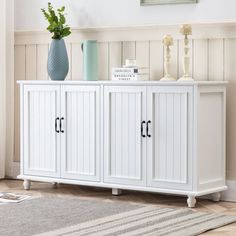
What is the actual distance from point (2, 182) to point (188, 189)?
64.2 inches

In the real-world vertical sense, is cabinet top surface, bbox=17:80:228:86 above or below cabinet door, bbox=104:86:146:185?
above

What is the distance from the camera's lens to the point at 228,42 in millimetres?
4637

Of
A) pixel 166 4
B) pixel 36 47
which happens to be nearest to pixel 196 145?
pixel 166 4

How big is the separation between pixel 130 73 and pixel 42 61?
961mm

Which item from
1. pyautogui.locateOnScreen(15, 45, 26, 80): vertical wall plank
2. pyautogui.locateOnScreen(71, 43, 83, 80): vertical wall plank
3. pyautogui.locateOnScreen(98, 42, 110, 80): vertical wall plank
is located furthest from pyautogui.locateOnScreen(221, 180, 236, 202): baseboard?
pyautogui.locateOnScreen(15, 45, 26, 80): vertical wall plank

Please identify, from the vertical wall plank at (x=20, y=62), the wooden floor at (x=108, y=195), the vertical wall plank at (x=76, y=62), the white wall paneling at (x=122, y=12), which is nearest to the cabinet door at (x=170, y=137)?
the wooden floor at (x=108, y=195)

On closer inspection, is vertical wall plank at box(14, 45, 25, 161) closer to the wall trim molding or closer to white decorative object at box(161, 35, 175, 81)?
the wall trim molding

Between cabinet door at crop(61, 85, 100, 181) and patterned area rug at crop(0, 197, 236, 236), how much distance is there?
349 mm

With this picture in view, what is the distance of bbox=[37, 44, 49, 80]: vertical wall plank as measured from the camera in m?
5.40

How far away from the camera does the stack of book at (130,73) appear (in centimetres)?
470

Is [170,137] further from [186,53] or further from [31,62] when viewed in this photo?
[31,62]

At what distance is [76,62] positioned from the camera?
17.2 ft

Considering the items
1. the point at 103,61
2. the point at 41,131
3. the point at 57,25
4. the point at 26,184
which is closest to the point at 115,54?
the point at 103,61

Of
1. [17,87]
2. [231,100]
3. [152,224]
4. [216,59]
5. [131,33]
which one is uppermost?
[131,33]
